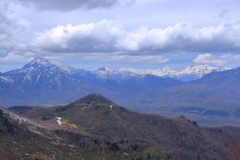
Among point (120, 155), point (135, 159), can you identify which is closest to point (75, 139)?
point (120, 155)

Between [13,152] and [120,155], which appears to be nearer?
[13,152]

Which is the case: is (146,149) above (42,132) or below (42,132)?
below

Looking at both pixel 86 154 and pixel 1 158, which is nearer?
pixel 1 158

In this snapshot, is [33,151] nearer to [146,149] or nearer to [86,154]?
[86,154]

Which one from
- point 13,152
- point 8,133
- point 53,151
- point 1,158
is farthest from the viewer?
point 8,133

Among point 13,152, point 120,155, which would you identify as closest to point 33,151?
point 13,152

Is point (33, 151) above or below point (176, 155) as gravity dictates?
above

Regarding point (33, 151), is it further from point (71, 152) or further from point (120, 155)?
point (120, 155)

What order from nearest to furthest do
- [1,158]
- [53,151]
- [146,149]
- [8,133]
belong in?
[1,158] → [53,151] → [8,133] → [146,149]

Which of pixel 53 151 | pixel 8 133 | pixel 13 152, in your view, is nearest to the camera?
pixel 13 152
